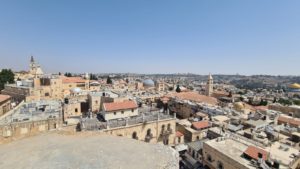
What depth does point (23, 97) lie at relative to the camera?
39531mm

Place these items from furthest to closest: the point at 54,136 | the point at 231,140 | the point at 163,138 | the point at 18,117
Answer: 1. the point at 163,138
2. the point at 18,117
3. the point at 231,140
4. the point at 54,136

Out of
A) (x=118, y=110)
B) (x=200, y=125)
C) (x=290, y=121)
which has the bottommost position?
(x=290, y=121)

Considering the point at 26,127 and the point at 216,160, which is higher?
the point at 26,127

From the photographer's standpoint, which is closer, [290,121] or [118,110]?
[118,110]

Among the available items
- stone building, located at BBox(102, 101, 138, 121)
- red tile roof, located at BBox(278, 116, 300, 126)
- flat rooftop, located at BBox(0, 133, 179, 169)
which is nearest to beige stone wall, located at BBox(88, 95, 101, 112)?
stone building, located at BBox(102, 101, 138, 121)

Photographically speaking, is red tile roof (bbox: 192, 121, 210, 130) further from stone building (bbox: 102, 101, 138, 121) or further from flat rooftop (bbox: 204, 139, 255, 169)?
stone building (bbox: 102, 101, 138, 121)

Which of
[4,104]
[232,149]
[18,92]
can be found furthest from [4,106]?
[232,149]

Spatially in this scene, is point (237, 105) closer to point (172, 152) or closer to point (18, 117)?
point (172, 152)

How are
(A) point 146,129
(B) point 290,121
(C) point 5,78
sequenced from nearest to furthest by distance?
1. (A) point 146,129
2. (B) point 290,121
3. (C) point 5,78

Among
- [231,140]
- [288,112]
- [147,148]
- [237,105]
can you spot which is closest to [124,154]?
[147,148]

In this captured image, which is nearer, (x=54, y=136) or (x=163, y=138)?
(x=54, y=136)

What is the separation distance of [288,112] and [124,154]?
59265 mm

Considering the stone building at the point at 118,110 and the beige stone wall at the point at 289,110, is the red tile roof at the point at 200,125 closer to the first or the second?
the stone building at the point at 118,110

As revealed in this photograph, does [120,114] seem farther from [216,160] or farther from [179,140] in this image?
[216,160]
